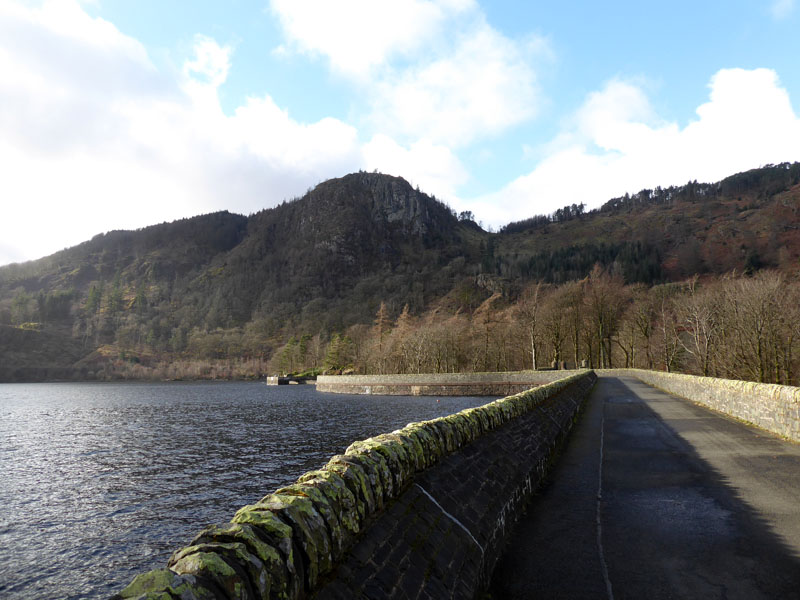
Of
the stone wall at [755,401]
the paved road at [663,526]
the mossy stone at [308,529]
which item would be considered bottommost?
the paved road at [663,526]

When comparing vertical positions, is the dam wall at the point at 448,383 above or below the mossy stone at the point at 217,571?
below

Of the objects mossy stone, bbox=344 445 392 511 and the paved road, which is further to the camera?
the paved road

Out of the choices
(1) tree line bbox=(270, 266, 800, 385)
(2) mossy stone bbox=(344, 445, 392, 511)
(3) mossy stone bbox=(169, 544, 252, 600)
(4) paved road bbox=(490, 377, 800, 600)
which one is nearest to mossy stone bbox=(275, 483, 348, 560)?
(2) mossy stone bbox=(344, 445, 392, 511)

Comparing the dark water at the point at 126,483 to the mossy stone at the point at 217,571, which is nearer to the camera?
the mossy stone at the point at 217,571

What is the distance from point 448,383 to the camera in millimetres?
78562

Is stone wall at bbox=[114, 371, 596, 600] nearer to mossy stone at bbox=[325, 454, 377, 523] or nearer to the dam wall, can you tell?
mossy stone at bbox=[325, 454, 377, 523]

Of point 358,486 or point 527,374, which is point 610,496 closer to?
point 358,486

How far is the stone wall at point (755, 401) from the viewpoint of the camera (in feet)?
48.9

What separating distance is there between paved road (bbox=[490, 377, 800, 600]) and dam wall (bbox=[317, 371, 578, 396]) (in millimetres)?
45815

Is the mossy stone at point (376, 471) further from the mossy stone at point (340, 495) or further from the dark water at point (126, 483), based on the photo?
the dark water at point (126, 483)

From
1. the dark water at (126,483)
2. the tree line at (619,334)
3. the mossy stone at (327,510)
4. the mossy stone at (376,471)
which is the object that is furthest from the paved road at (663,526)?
the tree line at (619,334)

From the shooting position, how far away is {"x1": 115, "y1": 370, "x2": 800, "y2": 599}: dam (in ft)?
9.62

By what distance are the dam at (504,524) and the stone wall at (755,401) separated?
0.71 metres

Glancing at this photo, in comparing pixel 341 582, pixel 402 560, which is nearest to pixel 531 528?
pixel 402 560
